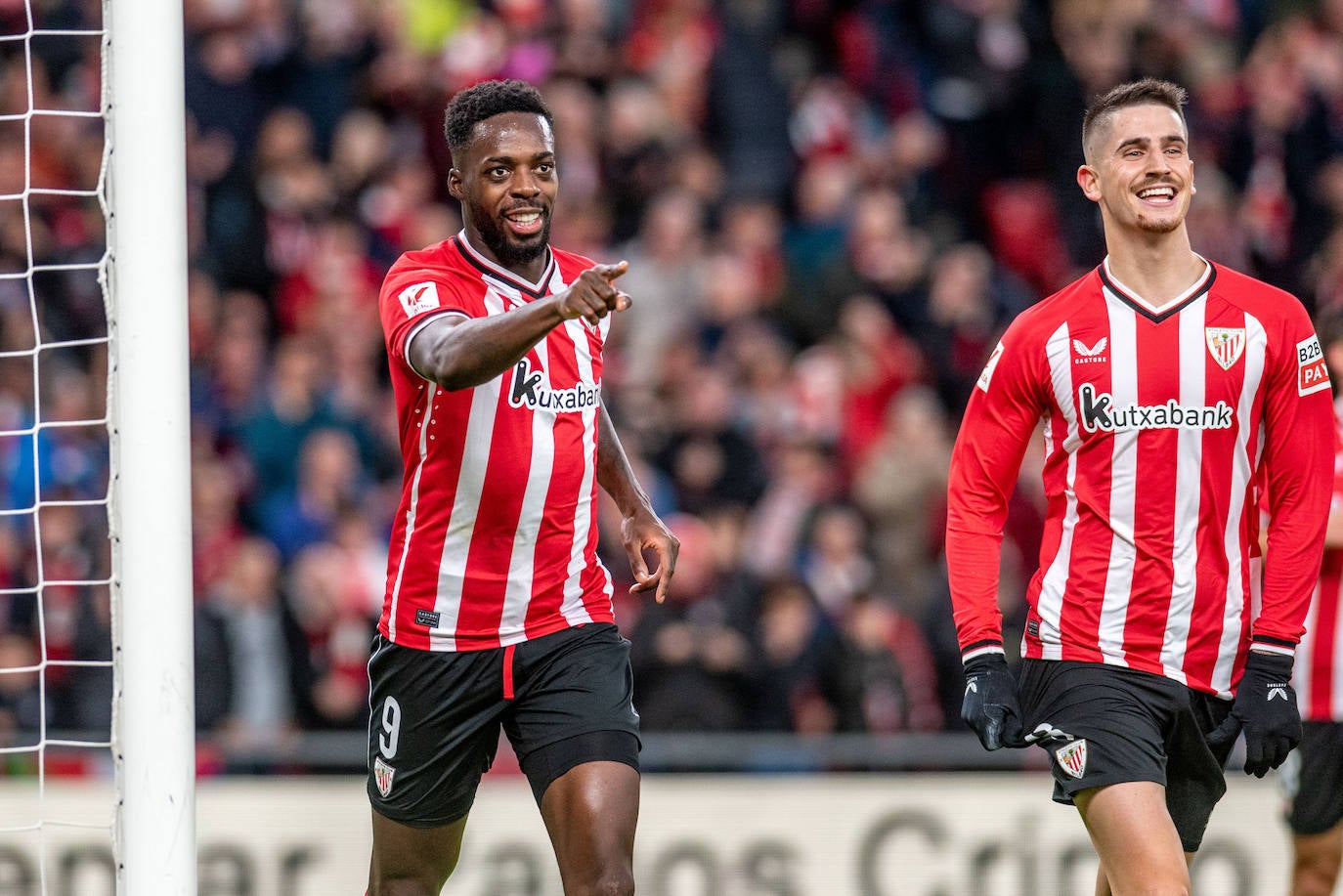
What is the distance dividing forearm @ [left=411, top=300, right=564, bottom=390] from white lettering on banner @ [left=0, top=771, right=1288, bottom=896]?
384 centimetres

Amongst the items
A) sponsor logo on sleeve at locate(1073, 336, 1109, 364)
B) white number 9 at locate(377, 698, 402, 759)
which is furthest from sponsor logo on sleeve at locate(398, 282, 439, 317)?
sponsor logo on sleeve at locate(1073, 336, 1109, 364)

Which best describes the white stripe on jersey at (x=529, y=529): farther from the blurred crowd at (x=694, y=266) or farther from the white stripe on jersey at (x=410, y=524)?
the blurred crowd at (x=694, y=266)

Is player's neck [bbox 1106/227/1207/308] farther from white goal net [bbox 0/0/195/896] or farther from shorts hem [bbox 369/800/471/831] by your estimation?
white goal net [bbox 0/0/195/896]

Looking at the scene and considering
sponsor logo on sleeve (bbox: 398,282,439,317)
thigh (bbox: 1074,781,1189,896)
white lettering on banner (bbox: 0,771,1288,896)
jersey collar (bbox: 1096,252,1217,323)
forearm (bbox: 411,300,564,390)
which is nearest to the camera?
forearm (bbox: 411,300,564,390)

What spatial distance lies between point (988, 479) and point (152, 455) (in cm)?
199

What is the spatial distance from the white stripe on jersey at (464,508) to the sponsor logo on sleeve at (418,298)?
20 cm

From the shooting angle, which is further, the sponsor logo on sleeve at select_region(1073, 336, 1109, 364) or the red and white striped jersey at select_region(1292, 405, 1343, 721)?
the red and white striped jersey at select_region(1292, 405, 1343, 721)

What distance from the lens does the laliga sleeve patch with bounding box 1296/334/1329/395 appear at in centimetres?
470

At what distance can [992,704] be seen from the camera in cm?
465

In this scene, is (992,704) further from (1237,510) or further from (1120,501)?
(1237,510)

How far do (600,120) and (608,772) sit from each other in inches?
275

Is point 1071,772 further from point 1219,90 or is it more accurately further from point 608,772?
point 1219,90

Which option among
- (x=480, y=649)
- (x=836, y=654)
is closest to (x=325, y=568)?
(x=836, y=654)

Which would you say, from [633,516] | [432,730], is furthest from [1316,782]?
[432,730]
